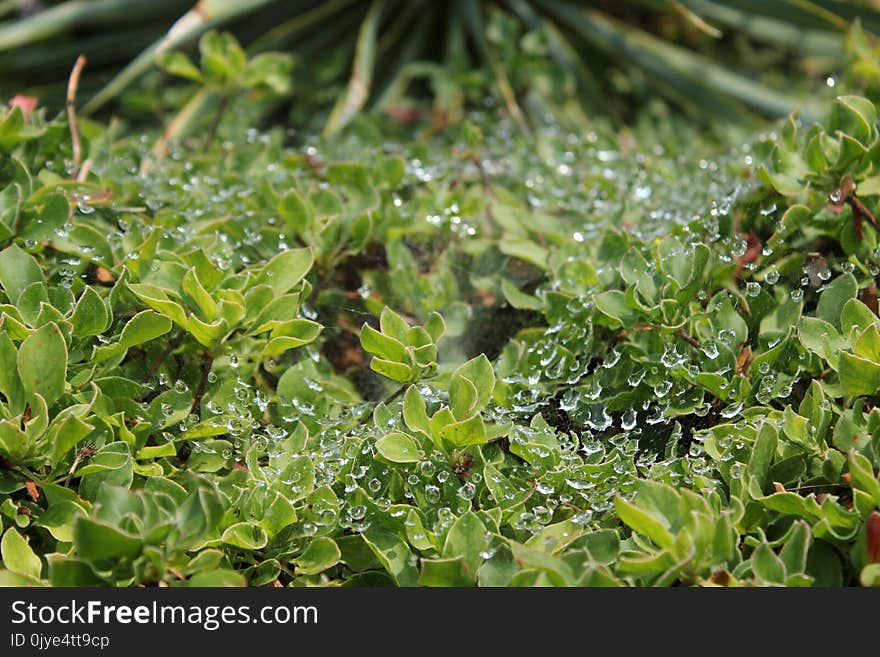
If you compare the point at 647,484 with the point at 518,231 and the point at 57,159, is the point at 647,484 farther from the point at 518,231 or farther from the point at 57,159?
the point at 57,159

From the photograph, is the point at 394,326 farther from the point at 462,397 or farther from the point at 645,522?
the point at 645,522

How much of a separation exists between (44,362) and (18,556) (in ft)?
0.82

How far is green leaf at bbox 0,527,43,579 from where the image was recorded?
3.66 ft

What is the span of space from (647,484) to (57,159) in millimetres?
1364

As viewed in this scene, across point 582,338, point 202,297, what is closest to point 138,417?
point 202,297

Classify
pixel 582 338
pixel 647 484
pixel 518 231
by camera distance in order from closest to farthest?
pixel 647 484 < pixel 582 338 < pixel 518 231

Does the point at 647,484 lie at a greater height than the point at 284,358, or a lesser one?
greater

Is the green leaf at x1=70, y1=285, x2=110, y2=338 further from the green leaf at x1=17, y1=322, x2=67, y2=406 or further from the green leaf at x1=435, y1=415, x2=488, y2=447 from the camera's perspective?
the green leaf at x1=435, y1=415, x2=488, y2=447

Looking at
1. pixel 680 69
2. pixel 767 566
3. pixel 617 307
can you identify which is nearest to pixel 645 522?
pixel 767 566

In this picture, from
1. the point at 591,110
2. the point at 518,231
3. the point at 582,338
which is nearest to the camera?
the point at 582,338

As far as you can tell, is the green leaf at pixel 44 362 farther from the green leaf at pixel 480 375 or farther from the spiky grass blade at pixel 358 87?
the spiky grass blade at pixel 358 87

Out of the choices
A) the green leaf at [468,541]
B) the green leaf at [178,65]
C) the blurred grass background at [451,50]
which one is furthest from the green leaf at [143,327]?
the blurred grass background at [451,50]

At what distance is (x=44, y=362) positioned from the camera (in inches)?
47.6

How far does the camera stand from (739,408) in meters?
1.33
